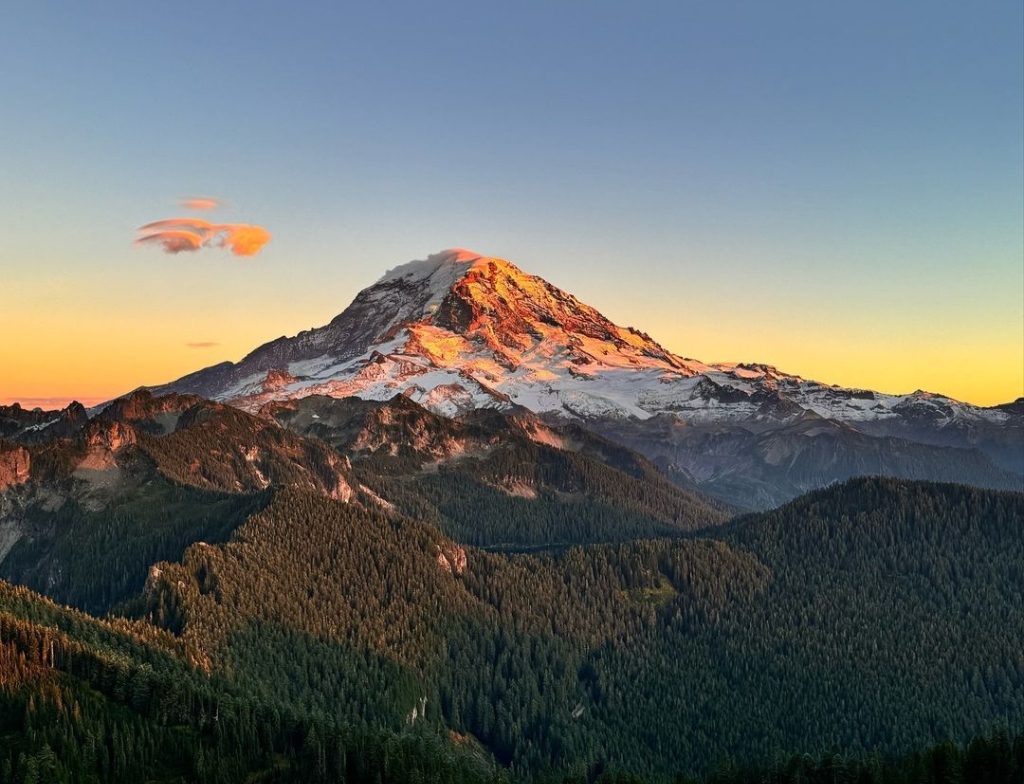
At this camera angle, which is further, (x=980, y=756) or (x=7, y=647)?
(x=7, y=647)

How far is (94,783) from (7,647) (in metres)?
40.2

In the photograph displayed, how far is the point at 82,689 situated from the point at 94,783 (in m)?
27.3

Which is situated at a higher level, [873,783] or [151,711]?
[151,711]

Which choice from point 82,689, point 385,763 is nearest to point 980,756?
point 385,763

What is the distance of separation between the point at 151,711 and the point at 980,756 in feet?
488

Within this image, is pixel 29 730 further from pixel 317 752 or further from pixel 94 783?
pixel 317 752

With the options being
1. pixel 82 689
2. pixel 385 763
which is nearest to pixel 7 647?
pixel 82 689

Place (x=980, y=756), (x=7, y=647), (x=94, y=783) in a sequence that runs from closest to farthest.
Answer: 1. (x=94, y=783)
2. (x=980, y=756)
3. (x=7, y=647)

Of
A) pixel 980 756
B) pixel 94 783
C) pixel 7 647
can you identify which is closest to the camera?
pixel 94 783

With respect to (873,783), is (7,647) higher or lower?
higher

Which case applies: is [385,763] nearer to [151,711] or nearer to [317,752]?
[317,752]

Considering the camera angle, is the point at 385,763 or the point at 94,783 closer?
the point at 94,783

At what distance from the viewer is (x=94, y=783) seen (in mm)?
172750

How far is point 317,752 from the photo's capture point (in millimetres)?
191875
